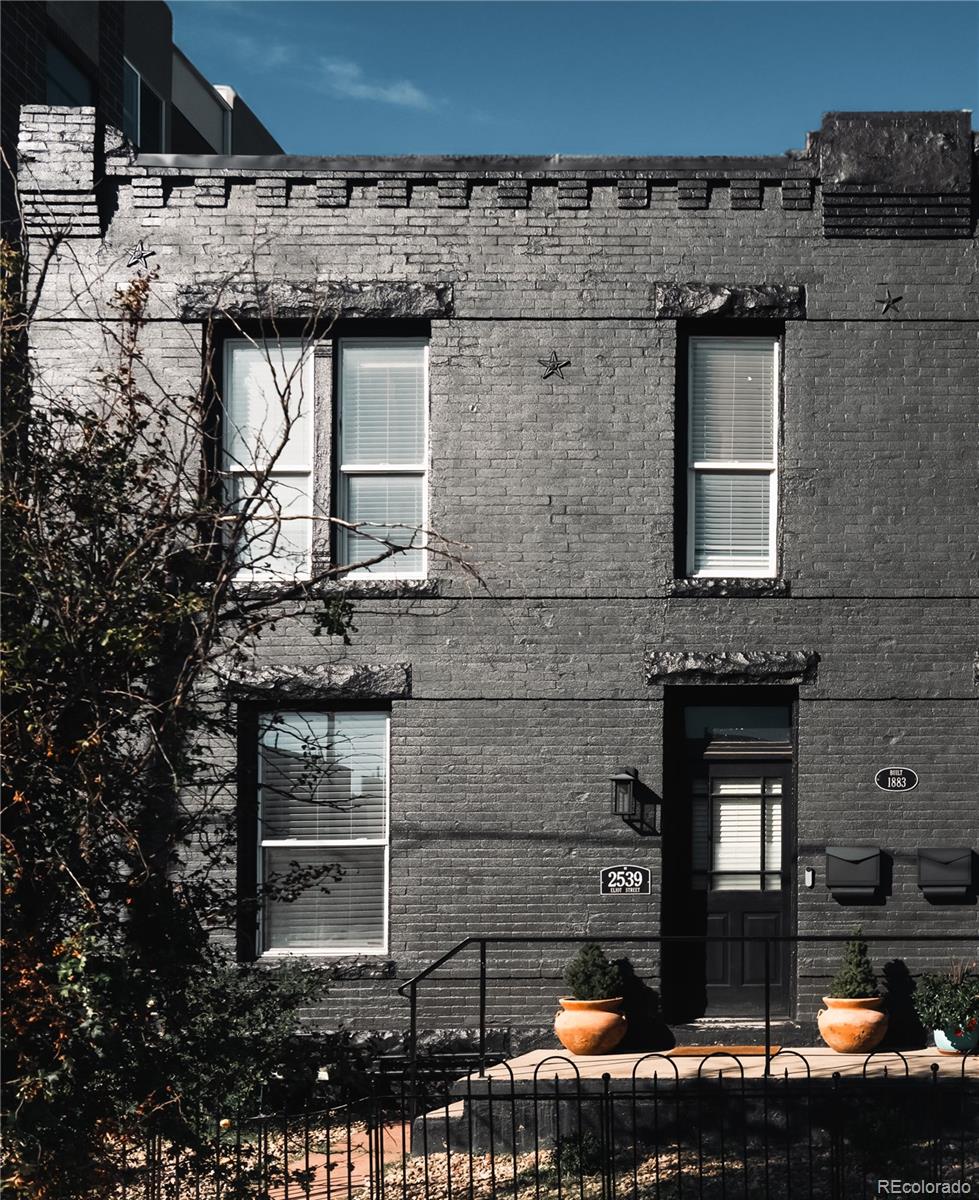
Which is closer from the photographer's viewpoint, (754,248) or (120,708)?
(120,708)

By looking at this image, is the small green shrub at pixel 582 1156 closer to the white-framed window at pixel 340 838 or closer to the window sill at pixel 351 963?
the window sill at pixel 351 963

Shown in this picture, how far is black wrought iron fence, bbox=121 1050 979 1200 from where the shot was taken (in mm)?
8555

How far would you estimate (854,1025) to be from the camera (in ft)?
34.5

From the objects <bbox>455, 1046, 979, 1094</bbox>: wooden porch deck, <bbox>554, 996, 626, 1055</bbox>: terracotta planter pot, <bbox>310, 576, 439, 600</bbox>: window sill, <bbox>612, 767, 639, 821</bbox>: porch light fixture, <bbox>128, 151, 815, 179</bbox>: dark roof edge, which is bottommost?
<bbox>455, 1046, 979, 1094</bbox>: wooden porch deck

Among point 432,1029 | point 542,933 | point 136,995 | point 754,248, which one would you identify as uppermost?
point 754,248

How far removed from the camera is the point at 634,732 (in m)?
11.1

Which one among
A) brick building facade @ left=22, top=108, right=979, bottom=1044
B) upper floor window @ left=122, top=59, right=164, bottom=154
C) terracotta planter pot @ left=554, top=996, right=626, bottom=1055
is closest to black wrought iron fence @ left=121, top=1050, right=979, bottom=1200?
terracotta planter pot @ left=554, top=996, right=626, bottom=1055

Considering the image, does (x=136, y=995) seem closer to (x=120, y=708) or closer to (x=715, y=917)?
(x=120, y=708)

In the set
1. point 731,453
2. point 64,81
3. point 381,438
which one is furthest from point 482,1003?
point 64,81

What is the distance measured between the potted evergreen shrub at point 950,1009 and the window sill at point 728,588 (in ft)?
10.8

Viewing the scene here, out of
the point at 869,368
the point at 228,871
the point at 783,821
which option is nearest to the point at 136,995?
the point at 228,871

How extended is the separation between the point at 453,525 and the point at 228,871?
339cm

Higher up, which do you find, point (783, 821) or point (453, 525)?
point (453, 525)

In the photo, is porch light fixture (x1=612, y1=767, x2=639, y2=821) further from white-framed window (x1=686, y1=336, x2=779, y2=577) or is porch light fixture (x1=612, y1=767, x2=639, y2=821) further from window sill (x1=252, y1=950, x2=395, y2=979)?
window sill (x1=252, y1=950, x2=395, y2=979)
